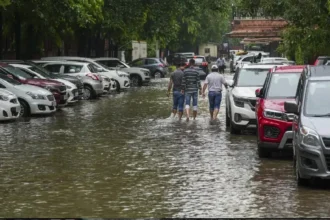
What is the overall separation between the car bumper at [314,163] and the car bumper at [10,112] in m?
13.8

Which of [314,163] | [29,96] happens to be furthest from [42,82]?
[314,163]

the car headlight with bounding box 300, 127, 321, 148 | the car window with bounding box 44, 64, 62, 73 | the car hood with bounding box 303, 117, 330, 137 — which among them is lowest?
the car window with bounding box 44, 64, 62, 73

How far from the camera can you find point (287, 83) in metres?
19.1

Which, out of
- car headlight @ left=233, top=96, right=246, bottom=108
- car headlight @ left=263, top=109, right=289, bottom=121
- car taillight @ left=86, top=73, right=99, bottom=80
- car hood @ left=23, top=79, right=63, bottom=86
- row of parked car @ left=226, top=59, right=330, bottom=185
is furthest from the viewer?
car taillight @ left=86, top=73, right=99, bottom=80

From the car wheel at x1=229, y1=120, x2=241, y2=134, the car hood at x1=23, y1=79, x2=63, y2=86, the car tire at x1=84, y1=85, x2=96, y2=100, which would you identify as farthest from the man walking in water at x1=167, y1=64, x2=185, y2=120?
the car tire at x1=84, y1=85, x2=96, y2=100

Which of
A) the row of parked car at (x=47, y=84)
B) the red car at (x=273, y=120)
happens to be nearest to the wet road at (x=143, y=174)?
the red car at (x=273, y=120)

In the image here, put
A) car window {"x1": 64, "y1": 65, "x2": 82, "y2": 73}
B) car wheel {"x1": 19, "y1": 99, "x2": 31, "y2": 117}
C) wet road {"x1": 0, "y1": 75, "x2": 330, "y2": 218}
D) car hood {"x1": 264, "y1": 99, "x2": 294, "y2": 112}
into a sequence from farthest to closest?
car window {"x1": 64, "y1": 65, "x2": 82, "y2": 73}, car wheel {"x1": 19, "y1": 99, "x2": 31, "y2": 117}, car hood {"x1": 264, "y1": 99, "x2": 294, "y2": 112}, wet road {"x1": 0, "y1": 75, "x2": 330, "y2": 218}

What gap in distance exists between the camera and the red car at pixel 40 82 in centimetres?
3032

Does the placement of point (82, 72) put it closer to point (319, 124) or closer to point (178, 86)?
point (178, 86)

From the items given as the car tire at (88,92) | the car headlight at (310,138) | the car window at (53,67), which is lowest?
the car tire at (88,92)

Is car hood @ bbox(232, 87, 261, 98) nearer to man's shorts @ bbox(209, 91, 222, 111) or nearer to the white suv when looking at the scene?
the white suv

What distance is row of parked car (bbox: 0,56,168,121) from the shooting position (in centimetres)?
2783

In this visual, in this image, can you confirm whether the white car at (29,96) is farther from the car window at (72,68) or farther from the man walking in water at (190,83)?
the car window at (72,68)

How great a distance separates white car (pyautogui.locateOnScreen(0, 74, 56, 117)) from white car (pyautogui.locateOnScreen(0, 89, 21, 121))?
1.65 metres
